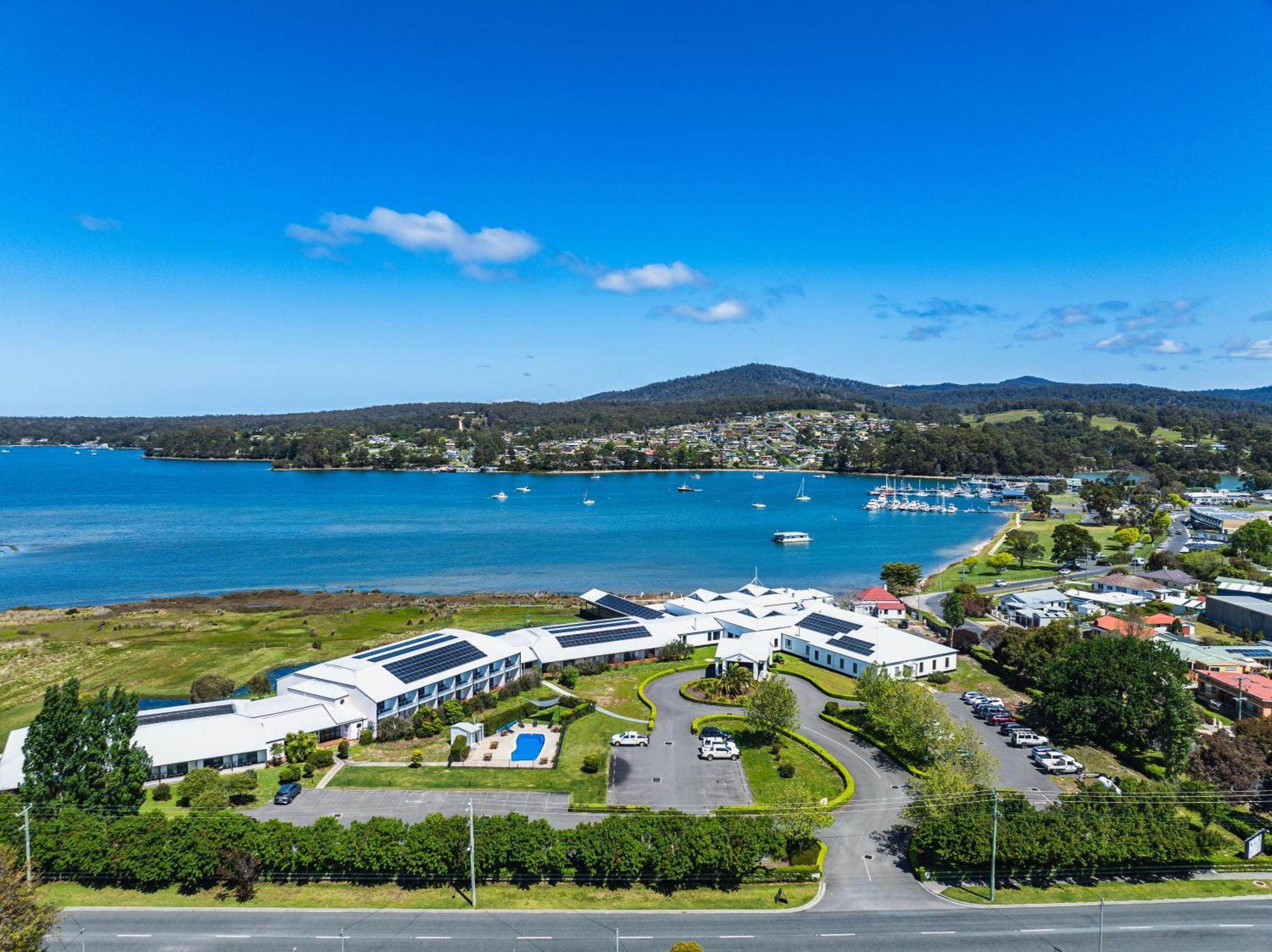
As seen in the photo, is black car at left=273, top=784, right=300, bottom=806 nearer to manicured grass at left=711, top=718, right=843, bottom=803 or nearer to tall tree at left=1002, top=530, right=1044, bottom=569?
manicured grass at left=711, top=718, right=843, bottom=803

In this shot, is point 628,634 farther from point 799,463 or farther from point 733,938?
point 799,463

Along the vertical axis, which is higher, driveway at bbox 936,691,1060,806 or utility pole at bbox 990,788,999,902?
utility pole at bbox 990,788,999,902

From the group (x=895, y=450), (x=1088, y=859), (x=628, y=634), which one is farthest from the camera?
(x=895, y=450)

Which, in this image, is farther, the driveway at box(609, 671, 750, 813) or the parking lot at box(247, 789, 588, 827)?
the driveway at box(609, 671, 750, 813)

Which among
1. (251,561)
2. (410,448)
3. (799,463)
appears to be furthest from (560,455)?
(251,561)

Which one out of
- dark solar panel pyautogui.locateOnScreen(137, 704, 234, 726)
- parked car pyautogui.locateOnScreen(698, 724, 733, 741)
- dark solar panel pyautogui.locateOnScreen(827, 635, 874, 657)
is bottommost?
parked car pyautogui.locateOnScreen(698, 724, 733, 741)

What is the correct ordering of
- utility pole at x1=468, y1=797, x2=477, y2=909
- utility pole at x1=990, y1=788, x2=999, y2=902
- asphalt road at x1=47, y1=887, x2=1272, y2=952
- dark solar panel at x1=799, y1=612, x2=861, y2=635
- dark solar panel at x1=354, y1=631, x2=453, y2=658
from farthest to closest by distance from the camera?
dark solar panel at x1=799, y1=612, x2=861, y2=635
dark solar panel at x1=354, y1=631, x2=453, y2=658
utility pole at x1=990, y1=788, x2=999, y2=902
utility pole at x1=468, y1=797, x2=477, y2=909
asphalt road at x1=47, y1=887, x2=1272, y2=952

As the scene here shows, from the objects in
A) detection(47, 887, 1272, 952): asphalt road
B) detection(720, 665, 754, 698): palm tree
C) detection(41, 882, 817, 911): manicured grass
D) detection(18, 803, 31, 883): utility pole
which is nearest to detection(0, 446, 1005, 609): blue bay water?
detection(720, 665, 754, 698): palm tree
